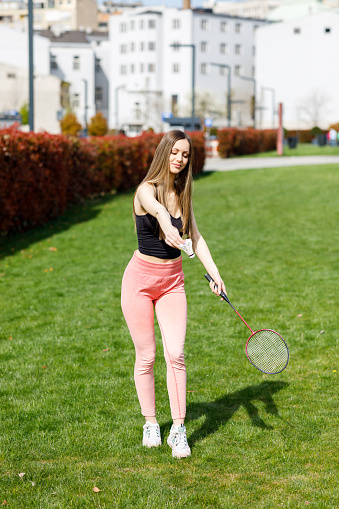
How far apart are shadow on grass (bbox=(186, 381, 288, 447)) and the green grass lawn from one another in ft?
0.05

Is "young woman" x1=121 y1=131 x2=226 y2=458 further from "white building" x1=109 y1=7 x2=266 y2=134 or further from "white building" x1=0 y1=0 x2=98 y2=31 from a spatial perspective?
"white building" x1=0 y1=0 x2=98 y2=31

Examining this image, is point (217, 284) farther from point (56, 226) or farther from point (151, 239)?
point (56, 226)

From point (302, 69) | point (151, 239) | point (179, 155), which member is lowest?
point (151, 239)

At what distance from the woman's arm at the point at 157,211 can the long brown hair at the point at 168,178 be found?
7 cm

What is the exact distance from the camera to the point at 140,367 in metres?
4.52

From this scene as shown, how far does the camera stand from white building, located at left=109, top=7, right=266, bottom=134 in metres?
102

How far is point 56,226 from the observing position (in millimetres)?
15734

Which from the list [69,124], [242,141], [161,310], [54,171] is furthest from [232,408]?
[69,124]

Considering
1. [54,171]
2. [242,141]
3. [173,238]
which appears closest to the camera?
[173,238]

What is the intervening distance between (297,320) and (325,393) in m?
2.26

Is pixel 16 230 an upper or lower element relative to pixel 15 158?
lower

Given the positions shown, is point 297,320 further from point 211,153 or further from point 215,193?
point 211,153

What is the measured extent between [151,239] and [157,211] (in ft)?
0.92

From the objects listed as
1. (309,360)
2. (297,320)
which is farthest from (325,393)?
(297,320)
